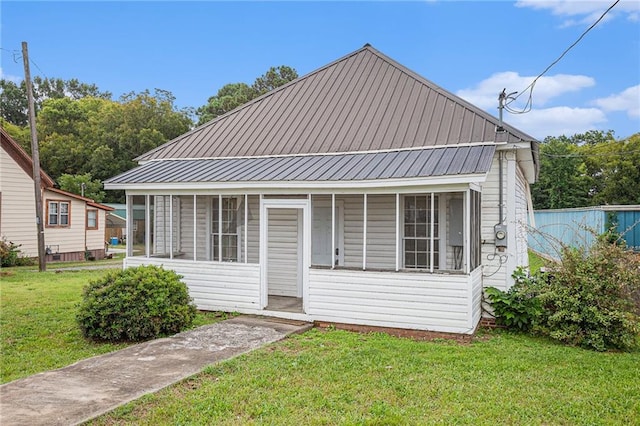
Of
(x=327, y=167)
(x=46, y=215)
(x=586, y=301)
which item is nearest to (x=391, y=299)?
(x=327, y=167)

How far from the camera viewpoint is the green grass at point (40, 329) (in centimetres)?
640

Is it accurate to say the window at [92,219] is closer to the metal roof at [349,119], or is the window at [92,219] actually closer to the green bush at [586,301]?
the metal roof at [349,119]

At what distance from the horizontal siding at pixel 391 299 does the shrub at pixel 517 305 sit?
3.67 ft

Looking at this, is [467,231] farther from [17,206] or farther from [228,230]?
[17,206]

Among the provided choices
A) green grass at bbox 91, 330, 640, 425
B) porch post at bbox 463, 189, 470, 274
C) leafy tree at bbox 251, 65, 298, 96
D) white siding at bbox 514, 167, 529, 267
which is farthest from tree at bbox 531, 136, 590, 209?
green grass at bbox 91, 330, 640, 425

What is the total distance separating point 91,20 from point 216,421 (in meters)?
16.0

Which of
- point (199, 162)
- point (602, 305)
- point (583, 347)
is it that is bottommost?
point (583, 347)

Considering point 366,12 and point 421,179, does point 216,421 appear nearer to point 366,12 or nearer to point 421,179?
point 421,179

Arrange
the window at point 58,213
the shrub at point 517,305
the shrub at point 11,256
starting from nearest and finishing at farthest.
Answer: the shrub at point 517,305, the shrub at point 11,256, the window at point 58,213

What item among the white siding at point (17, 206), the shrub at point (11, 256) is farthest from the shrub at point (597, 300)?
the white siding at point (17, 206)

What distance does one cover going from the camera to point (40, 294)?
38.5ft

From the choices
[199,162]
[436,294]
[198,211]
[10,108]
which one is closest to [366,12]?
[199,162]

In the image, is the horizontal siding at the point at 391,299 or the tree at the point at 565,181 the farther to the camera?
the tree at the point at 565,181

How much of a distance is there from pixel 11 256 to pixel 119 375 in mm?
16406
